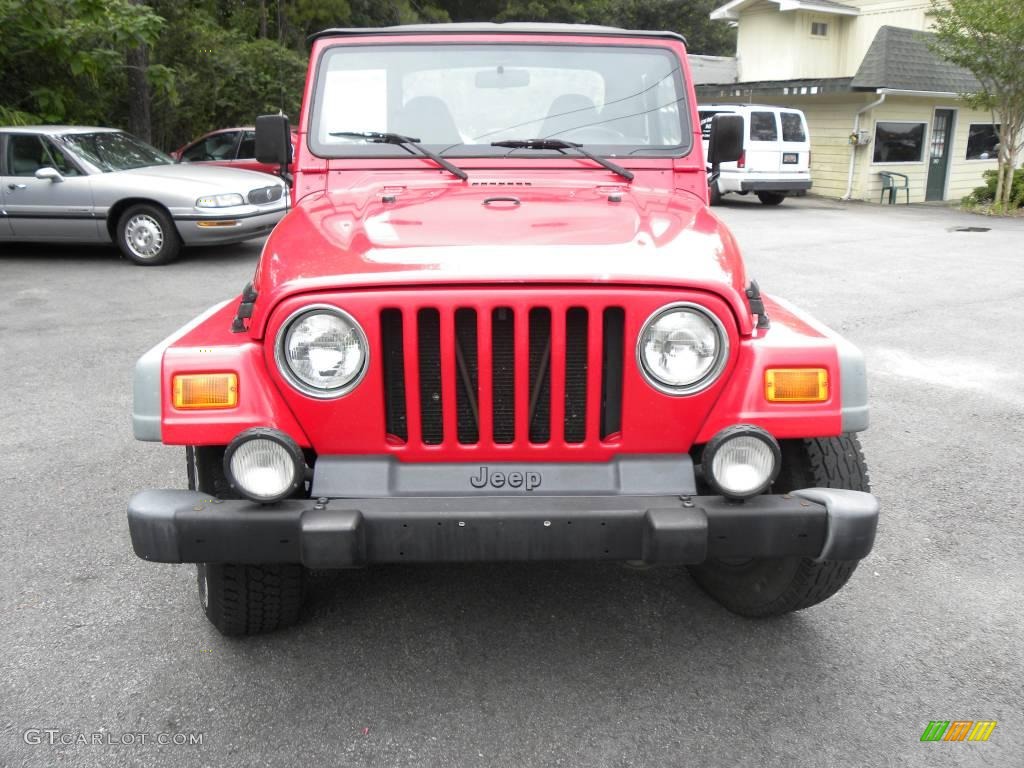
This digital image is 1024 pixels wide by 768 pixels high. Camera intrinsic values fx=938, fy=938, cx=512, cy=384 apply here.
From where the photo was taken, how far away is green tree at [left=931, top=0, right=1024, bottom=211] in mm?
17016

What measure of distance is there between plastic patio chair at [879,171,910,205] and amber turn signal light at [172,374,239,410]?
2137 centimetres

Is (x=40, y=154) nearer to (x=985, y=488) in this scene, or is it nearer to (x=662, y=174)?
(x=662, y=174)

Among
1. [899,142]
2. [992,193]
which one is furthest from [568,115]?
[899,142]

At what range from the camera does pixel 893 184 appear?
2183cm

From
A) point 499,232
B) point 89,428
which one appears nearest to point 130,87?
point 89,428

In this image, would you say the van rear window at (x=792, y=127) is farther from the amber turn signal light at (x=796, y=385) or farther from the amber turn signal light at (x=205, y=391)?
the amber turn signal light at (x=205, y=391)

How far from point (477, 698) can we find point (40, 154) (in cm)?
1005

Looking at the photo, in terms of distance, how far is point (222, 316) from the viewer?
3086 millimetres

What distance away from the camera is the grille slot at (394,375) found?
254 cm

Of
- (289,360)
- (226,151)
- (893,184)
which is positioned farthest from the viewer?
(893,184)

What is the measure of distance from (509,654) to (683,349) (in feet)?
3.87

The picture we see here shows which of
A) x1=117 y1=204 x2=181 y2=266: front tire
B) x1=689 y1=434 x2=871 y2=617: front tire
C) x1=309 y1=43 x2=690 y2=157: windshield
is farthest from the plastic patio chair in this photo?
x1=689 y1=434 x2=871 y2=617: front tire

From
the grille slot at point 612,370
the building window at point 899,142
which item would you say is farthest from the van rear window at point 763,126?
the grille slot at point 612,370

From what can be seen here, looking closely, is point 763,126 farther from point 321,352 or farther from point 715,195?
point 321,352
